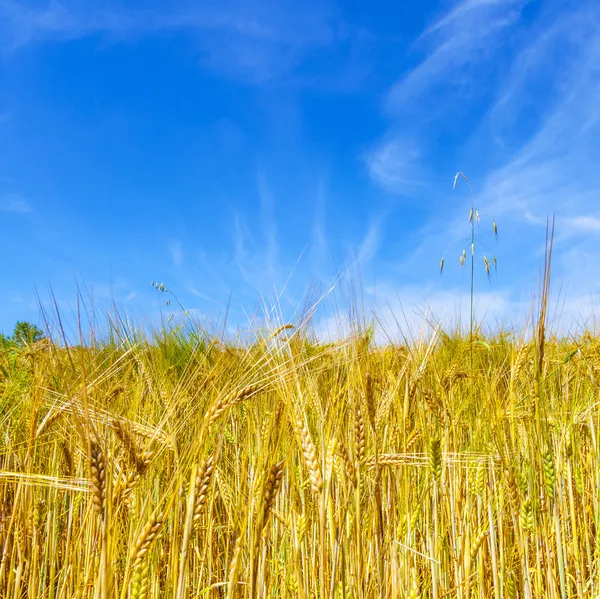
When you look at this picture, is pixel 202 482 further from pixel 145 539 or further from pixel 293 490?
pixel 293 490

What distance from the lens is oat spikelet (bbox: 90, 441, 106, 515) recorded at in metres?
0.78

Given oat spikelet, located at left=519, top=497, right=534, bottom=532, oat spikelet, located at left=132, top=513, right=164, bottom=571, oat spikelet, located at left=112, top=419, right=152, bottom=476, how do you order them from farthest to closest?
oat spikelet, located at left=519, top=497, right=534, bottom=532 < oat spikelet, located at left=112, top=419, right=152, bottom=476 < oat spikelet, located at left=132, top=513, right=164, bottom=571

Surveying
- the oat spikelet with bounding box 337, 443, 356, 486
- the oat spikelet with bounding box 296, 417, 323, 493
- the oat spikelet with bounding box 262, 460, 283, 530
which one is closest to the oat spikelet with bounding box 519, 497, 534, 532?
the oat spikelet with bounding box 337, 443, 356, 486

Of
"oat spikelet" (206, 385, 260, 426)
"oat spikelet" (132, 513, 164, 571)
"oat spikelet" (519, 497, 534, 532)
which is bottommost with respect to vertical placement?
"oat spikelet" (132, 513, 164, 571)

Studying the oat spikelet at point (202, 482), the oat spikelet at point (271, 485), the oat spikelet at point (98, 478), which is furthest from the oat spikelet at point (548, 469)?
the oat spikelet at point (98, 478)

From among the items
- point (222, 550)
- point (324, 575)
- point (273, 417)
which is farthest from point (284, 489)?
point (324, 575)

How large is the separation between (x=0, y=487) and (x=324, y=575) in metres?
1.46

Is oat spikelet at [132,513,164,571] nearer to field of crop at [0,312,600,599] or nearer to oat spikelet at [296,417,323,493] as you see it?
field of crop at [0,312,600,599]

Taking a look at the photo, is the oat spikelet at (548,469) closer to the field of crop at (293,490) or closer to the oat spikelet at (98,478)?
the field of crop at (293,490)

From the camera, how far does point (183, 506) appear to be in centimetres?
167

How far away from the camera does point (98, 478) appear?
0.79 m

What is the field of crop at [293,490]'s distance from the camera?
97 centimetres

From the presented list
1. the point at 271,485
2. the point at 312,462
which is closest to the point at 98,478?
the point at 271,485

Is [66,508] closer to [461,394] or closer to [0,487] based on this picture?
[0,487]
